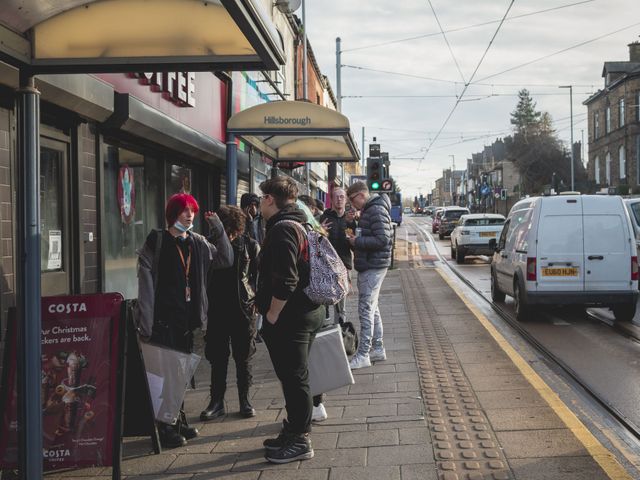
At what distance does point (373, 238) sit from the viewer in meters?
7.23

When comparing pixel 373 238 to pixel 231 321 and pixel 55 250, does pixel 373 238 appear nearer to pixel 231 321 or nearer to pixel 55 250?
pixel 231 321

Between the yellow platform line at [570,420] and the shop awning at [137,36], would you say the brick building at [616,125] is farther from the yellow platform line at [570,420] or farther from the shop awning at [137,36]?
the shop awning at [137,36]

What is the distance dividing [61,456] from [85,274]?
131 inches

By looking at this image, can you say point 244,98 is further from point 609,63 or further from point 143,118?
point 609,63

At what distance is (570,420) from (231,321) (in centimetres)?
264

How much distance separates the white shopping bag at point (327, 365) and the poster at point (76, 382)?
1395mm

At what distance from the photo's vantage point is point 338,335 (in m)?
5.21

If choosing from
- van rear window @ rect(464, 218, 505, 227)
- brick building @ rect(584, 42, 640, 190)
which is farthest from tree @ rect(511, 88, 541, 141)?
van rear window @ rect(464, 218, 505, 227)

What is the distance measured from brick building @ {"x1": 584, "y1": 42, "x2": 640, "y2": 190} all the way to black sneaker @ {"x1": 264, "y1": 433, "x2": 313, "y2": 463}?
169 ft

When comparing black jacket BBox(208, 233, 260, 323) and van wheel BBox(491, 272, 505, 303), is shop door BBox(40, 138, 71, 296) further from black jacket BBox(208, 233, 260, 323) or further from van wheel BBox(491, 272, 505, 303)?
van wheel BBox(491, 272, 505, 303)

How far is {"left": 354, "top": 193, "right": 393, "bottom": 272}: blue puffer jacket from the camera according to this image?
23.7ft

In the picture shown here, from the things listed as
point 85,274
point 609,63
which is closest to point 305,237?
point 85,274

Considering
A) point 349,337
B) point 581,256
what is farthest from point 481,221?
point 349,337

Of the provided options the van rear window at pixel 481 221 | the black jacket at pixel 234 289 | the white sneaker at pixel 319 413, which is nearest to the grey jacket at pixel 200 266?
the black jacket at pixel 234 289
